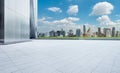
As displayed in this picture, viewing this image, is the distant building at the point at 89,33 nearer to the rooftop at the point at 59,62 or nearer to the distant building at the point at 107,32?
the distant building at the point at 107,32

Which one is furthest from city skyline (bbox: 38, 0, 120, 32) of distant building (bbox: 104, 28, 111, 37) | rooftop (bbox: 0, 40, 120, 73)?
rooftop (bbox: 0, 40, 120, 73)

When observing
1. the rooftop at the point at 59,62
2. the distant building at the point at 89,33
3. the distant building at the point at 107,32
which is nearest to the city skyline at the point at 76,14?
the distant building at the point at 107,32

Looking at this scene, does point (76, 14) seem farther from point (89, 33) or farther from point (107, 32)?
point (107, 32)

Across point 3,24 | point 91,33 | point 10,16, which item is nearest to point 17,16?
point 10,16

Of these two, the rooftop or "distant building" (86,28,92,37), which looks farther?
Answer: "distant building" (86,28,92,37)

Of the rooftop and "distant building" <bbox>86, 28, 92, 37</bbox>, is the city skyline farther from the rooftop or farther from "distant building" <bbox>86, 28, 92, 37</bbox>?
the rooftop

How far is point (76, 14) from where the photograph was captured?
97.5 feet

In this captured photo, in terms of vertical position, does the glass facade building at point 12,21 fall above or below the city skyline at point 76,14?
below

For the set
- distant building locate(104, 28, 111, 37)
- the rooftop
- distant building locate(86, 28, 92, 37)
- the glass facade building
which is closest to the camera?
the rooftop

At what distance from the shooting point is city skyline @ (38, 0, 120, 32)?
26.7m

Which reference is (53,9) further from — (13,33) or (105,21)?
(13,33)

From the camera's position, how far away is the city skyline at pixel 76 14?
2672cm

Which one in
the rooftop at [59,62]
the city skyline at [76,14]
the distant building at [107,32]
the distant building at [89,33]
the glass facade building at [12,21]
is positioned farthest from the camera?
the city skyline at [76,14]

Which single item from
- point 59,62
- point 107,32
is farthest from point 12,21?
point 107,32
